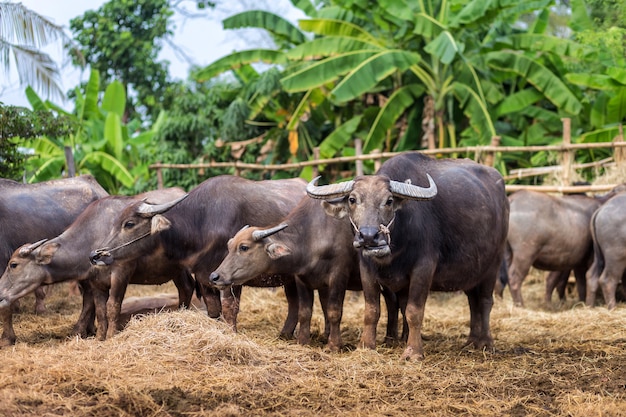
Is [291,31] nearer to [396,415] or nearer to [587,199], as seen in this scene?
[587,199]

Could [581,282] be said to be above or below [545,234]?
below

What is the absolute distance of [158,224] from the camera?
318 inches

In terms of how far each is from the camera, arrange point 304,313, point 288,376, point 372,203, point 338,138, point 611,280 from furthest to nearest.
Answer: point 338,138 < point 611,280 < point 304,313 < point 372,203 < point 288,376

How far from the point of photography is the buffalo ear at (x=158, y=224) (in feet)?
26.5

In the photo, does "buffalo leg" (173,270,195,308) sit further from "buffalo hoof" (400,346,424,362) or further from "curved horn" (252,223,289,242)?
"buffalo hoof" (400,346,424,362)

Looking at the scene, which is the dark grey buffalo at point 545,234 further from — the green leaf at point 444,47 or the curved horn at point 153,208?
the curved horn at point 153,208

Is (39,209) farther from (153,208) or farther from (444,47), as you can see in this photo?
(444,47)

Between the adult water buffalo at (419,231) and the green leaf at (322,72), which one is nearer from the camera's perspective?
the adult water buffalo at (419,231)

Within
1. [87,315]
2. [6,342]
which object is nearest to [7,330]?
[6,342]

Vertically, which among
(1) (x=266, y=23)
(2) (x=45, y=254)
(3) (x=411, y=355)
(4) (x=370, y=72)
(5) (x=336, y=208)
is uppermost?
(1) (x=266, y=23)

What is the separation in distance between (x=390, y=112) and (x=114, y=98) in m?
8.17

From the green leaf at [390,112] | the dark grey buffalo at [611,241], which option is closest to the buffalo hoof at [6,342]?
the dark grey buffalo at [611,241]

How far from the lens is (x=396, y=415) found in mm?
5441

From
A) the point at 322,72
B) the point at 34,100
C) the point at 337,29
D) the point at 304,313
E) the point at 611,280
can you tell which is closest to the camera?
the point at 304,313
